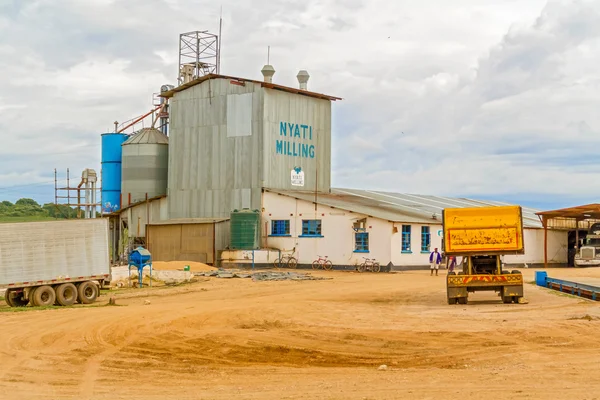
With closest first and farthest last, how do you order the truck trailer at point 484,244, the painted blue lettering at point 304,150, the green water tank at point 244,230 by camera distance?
1. the truck trailer at point 484,244
2. the green water tank at point 244,230
3. the painted blue lettering at point 304,150

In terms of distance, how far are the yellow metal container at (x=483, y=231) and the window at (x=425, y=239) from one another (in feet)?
75.1

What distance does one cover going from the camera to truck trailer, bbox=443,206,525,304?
85.6 feet

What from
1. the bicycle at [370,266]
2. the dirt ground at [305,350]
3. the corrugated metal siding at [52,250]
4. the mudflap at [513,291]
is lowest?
the dirt ground at [305,350]

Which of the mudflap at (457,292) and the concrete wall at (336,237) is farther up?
the concrete wall at (336,237)

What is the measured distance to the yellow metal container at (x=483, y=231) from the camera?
2655 centimetres

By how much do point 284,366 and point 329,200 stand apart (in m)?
37.3

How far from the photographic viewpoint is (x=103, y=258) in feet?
99.5

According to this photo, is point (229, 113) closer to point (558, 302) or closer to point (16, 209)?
point (558, 302)

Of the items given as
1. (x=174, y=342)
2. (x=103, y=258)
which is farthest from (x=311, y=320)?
(x=103, y=258)

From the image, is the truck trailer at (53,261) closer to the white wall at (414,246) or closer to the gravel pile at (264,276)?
the gravel pile at (264,276)

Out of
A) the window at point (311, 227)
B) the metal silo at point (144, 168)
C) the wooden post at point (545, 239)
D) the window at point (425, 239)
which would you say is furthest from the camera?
the metal silo at point (144, 168)

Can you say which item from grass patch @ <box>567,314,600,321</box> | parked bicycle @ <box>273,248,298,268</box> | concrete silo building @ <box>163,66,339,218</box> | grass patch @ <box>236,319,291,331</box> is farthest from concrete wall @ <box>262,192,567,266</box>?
grass patch @ <box>236,319,291,331</box>

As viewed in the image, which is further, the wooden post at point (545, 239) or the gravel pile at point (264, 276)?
the wooden post at point (545, 239)

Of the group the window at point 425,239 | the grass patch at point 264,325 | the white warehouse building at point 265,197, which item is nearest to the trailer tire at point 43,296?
the grass patch at point 264,325
